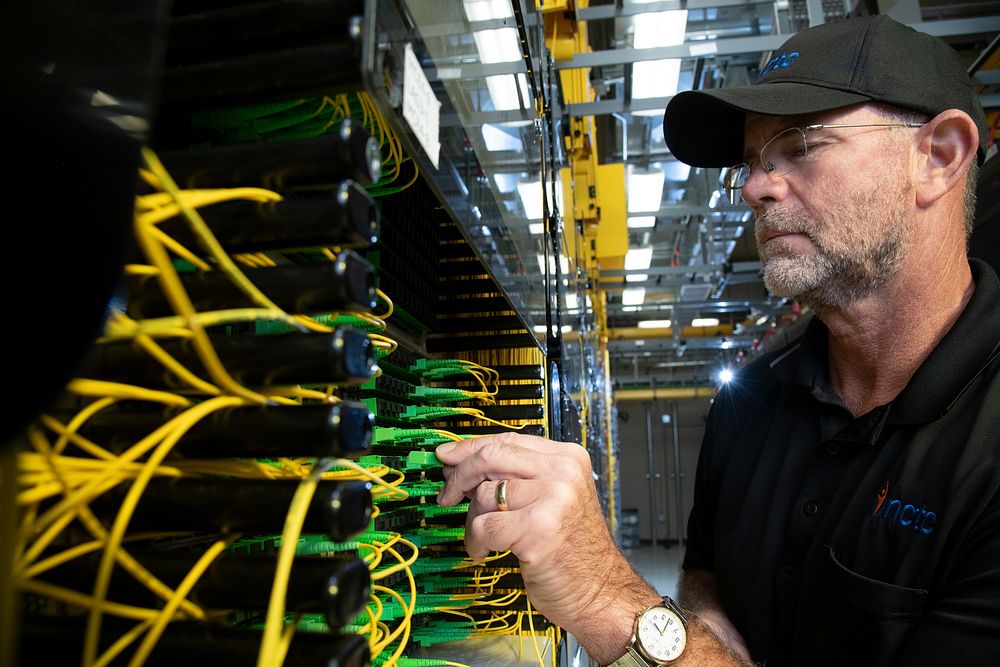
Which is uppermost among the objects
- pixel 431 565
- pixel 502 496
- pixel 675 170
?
pixel 675 170

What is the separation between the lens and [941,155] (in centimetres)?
107

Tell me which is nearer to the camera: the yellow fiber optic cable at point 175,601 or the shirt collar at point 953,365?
the yellow fiber optic cable at point 175,601

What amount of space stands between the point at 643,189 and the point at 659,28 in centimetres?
163

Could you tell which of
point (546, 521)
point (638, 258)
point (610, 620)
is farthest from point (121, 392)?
point (638, 258)

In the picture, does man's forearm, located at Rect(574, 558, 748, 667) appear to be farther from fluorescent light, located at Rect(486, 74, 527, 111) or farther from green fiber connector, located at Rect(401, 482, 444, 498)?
fluorescent light, located at Rect(486, 74, 527, 111)

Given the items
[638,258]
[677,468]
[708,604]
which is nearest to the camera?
[708,604]

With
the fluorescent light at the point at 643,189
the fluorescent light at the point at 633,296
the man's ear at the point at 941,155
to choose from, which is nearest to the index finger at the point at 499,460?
the man's ear at the point at 941,155

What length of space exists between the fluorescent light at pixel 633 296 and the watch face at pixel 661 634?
17.7 ft

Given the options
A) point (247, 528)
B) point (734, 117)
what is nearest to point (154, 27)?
point (247, 528)

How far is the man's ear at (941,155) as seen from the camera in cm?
106

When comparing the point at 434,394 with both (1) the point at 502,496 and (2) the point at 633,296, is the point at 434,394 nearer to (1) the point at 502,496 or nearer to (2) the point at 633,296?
(1) the point at 502,496

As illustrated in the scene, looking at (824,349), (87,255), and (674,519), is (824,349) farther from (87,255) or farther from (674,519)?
(674,519)

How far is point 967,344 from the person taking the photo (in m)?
0.99

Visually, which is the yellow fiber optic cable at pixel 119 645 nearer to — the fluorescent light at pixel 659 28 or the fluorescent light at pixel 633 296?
the fluorescent light at pixel 659 28
